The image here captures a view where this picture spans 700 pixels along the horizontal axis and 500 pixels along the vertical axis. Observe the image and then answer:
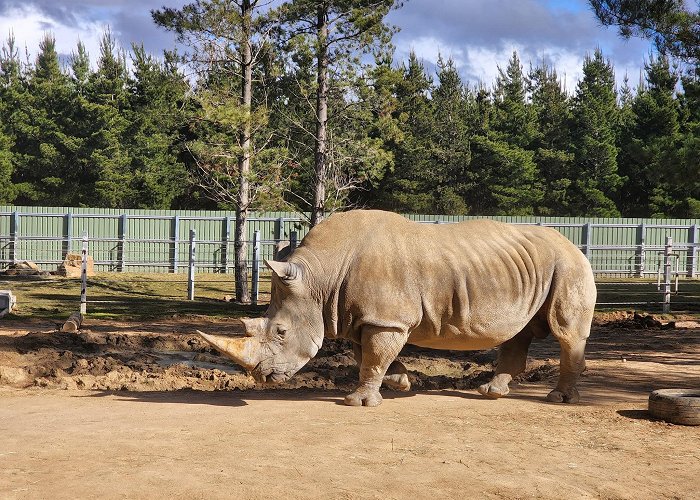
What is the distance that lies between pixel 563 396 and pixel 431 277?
6.19 feet

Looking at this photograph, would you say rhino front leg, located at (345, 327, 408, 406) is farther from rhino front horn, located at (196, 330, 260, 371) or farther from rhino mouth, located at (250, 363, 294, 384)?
rhino front horn, located at (196, 330, 260, 371)

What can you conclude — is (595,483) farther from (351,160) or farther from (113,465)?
(351,160)

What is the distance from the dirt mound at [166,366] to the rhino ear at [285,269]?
2141 mm

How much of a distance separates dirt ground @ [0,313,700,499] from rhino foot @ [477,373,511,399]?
3.8 inches

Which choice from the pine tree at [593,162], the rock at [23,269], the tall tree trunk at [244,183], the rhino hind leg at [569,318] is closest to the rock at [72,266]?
the rock at [23,269]

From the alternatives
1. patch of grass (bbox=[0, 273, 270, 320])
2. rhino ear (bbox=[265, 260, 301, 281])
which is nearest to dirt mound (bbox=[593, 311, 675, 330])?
patch of grass (bbox=[0, 273, 270, 320])

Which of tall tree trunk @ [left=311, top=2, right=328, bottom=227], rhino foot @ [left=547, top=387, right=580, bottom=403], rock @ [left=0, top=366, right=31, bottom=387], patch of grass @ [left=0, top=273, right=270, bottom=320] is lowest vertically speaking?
patch of grass @ [left=0, top=273, right=270, bottom=320]

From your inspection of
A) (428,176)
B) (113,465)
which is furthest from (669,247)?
(428,176)

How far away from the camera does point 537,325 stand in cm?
982

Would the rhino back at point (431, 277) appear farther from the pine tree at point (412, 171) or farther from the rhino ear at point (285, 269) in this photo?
the pine tree at point (412, 171)

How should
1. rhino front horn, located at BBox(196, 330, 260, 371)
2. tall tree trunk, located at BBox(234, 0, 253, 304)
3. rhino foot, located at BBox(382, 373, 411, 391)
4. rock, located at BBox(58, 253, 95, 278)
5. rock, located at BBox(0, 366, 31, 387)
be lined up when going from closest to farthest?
rhino front horn, located at BBox(196, 330, 260, 371) → rhino foot, located at BBox(382, 373, 411, 391) → rock, located at BBox(0, 366, 31, 387) → tall tree trunk, located at BBox(234, 0, 253, 304) → rock, located at BBox(58, 253, 95, 278)

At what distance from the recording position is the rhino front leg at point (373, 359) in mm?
8844

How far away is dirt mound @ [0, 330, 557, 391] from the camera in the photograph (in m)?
10.4

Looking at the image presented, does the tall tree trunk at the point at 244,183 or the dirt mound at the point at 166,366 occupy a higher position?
the tall tree trunk at the point at 244,183
